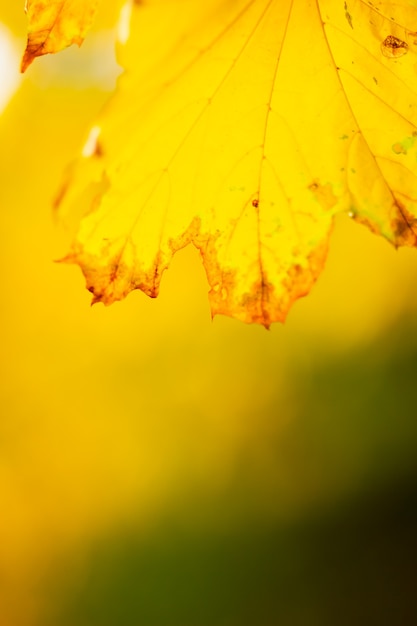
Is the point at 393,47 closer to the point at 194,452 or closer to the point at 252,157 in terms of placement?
the point at 252,157

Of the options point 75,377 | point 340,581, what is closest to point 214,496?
point 340,581

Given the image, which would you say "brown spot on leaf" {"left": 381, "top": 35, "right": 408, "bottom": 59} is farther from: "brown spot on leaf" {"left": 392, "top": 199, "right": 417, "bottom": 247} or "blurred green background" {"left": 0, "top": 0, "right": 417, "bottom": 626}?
"blurred green background" {"left": 0, "top": 0, "right": 417, "bottom": 626}

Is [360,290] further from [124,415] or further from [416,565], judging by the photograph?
[416,565]

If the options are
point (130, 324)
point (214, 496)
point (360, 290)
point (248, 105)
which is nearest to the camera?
point (248, 105)

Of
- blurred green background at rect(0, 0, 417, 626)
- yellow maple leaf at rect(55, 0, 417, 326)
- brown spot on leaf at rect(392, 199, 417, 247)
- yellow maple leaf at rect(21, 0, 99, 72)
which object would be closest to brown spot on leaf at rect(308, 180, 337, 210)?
yellow maple leaf at rect(55, 0, 417, 326)

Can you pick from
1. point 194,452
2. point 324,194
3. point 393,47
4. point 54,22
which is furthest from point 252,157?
point 194,452

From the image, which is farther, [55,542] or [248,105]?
[55,542]

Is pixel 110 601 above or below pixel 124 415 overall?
below
